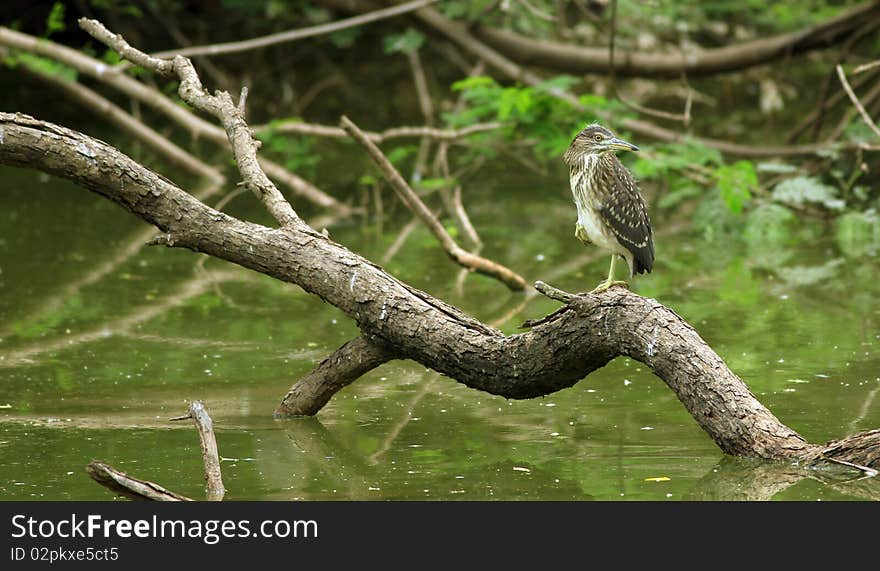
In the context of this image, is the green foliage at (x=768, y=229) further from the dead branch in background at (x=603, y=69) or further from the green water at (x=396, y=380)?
the dead branch in background at (x=603, y=69)

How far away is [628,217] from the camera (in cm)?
552

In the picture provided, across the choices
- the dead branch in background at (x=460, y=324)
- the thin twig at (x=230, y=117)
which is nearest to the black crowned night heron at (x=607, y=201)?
the dead branch in background at (x=460, y=324)

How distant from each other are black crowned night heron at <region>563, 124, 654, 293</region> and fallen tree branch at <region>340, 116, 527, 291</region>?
2.29 m

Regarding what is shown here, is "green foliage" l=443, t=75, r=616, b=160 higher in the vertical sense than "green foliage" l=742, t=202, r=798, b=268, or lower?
higher

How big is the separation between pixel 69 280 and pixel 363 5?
5.16m

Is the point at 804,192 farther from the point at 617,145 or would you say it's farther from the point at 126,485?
the point at 126,485

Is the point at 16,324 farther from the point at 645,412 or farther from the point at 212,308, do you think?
the point at 645,412

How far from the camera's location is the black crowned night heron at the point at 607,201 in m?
5.52

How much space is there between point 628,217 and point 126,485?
7.62 feet

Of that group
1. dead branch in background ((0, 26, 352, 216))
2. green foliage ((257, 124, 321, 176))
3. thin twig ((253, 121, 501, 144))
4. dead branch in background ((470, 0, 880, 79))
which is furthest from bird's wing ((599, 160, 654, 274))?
dead branch in background ((470, 0, 880, 79))

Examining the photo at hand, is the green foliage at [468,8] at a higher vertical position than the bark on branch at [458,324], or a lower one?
higher

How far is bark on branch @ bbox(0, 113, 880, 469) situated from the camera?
489 cm

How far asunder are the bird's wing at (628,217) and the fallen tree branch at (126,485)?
6.89 feet

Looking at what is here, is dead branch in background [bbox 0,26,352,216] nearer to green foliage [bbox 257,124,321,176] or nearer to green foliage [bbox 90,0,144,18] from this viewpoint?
green foliage [bbox 257,124,321,176]
